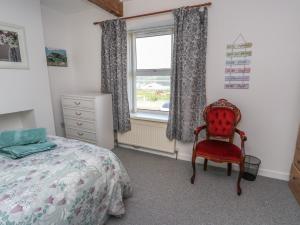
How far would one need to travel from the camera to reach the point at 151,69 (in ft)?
10.1

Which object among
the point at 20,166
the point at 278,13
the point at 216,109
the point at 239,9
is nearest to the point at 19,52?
the point at 20,166

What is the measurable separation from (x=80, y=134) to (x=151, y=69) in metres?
1.67

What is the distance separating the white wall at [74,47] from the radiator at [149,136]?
109 cm

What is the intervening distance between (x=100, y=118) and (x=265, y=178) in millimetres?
2497

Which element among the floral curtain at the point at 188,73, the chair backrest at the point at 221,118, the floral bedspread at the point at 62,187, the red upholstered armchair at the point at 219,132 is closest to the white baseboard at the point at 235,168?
the red upholstered armchair at the point at 219,132

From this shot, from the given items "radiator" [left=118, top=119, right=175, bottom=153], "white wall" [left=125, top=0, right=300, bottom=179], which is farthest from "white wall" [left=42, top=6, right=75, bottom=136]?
"white wall" [left=125, top=0, right=300, bottom=179]

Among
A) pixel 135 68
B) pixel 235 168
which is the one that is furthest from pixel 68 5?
pixel 235 168

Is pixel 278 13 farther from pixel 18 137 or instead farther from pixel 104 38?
pixel 18 137

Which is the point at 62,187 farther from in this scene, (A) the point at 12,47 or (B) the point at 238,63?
(B) the point at 238,63

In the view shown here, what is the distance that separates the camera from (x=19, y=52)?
7.86 feet

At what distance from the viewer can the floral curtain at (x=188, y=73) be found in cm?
235

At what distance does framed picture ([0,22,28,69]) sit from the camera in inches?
88.0

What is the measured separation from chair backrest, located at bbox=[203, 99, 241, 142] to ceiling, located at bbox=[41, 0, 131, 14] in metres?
2.59

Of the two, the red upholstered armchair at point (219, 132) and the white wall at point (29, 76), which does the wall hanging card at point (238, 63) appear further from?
the white wall at point (29, 76)
